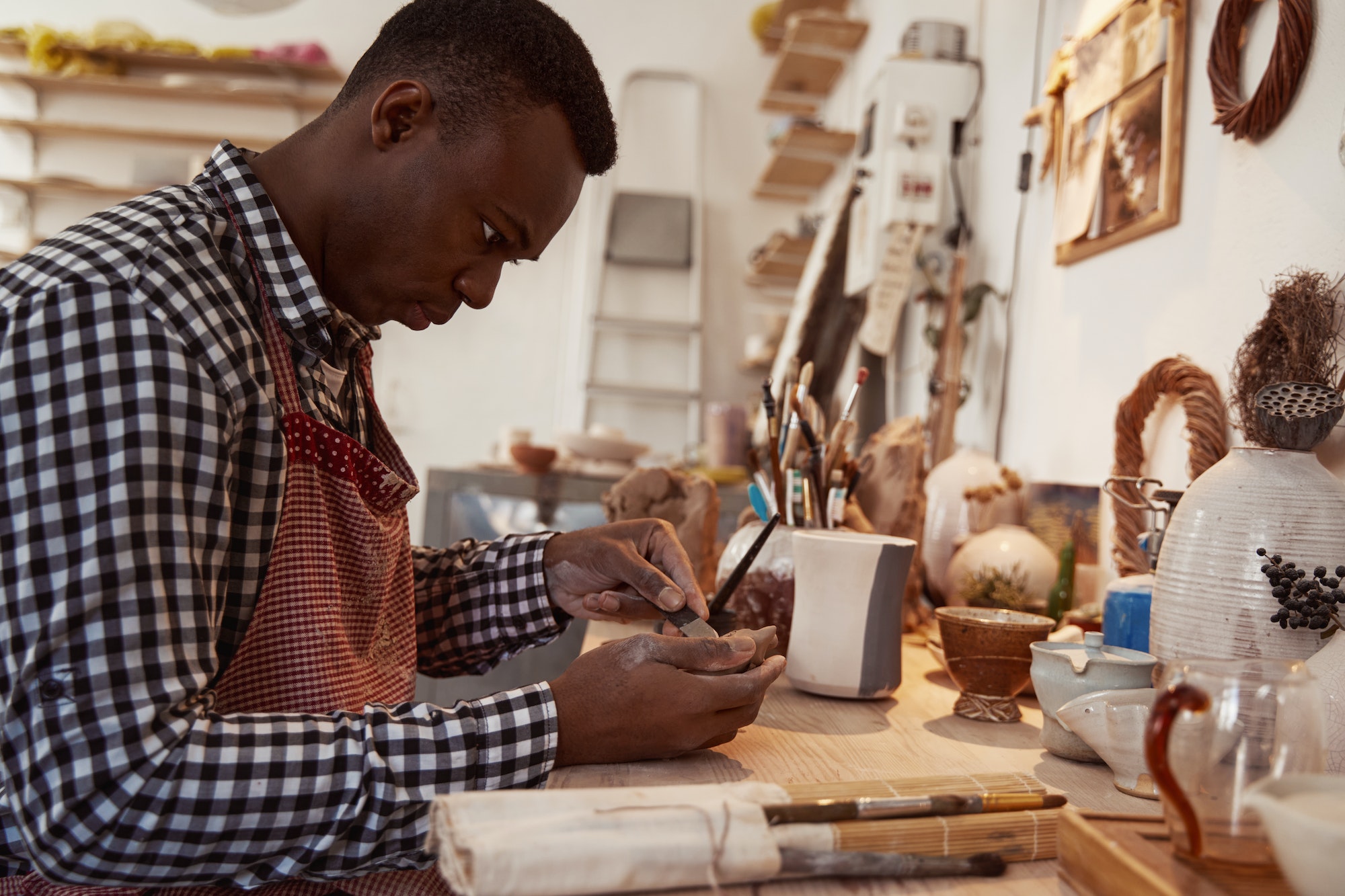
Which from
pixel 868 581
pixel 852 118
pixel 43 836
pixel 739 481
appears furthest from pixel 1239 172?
pixel 852 118

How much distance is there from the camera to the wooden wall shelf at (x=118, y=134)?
172 inches

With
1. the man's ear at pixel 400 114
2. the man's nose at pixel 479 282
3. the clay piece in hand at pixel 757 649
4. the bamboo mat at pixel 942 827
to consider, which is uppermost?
the man's ear at pixel 400 114

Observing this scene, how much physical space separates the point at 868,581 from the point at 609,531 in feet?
1.06

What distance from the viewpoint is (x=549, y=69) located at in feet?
3.15

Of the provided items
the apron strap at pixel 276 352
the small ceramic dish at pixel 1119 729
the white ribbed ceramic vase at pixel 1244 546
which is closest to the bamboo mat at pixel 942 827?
the small ceramic dish at pixel 1119 729

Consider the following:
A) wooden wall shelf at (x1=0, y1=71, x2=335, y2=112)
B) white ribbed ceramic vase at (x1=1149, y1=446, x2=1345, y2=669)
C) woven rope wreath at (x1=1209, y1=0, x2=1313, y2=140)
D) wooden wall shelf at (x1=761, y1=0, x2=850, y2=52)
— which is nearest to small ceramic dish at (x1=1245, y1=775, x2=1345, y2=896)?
white ribbed ceramic vase at (x1=1149, y1=446, x2=1345, y2=669)

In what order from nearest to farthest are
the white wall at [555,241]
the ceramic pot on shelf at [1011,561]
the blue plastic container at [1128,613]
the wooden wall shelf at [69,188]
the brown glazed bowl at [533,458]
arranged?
the blue plastic container at [1128,613], the ceramic pot on shelf at [1011,561], the brown glazed bowl at [533,458], the wooden wall shelf at [69,188], the white wall at [555,241]

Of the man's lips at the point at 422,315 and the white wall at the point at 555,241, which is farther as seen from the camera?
the white wall at the point at 555,241

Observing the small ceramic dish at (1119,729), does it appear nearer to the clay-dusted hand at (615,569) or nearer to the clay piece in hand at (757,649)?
the clay piece in hand at (757,649)

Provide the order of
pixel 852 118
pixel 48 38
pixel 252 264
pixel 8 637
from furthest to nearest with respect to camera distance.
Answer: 1. pixel 48 38
2. pixel 852 118
3. pixel 252 264
4. pixel 8 637

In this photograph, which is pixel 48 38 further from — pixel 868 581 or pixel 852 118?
pixel 868 581

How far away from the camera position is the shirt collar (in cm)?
92

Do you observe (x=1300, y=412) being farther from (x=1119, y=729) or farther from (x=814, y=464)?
(x=814, y=464)

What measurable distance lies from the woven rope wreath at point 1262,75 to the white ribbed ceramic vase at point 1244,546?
17.8 inches
